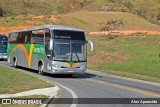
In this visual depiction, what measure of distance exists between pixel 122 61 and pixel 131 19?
2455 inches

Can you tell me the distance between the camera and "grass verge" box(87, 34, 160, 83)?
30252 millimetres

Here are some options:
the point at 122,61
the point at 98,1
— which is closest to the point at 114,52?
the point at 122,61

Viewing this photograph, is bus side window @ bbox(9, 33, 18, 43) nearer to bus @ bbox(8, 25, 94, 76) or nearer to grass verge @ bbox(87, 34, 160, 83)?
bus @ bbox(8, 25, 94, 76)

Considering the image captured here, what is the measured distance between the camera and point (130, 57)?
40438 millimetres

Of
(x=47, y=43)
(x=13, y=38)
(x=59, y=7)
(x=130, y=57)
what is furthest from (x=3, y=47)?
(x=59, y=7)

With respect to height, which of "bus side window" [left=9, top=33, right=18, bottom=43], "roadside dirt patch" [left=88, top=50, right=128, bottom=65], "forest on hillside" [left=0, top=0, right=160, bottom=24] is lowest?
"roadside dirt patch" [left=88, top=50, right=128, bottom=65]

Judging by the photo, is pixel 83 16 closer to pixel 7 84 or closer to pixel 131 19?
pixel 131 19

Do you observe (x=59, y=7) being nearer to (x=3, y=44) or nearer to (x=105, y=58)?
(x=3, y=44)

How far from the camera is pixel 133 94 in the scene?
1622cm

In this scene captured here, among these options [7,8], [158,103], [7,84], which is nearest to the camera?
[158,103]

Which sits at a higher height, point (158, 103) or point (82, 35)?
point (82, 35)

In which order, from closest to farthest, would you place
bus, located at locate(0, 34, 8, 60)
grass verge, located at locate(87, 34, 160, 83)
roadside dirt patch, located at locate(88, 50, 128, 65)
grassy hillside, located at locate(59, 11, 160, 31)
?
1. grass verge, located at locate(87, 34, 160, 83)
2. roadside dirt patch, located at locate(88, 50, 128, 65)
3. bus, located at locate(0, 34, 8, 60)
4. grassy hillside, located at locate(59, 11, 160, 31)

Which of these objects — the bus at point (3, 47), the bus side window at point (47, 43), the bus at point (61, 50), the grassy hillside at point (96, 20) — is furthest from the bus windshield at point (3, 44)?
the grassy hillside at point (96, 20)

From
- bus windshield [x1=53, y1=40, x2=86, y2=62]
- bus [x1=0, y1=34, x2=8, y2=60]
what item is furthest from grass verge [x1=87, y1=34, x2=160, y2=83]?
bus [x1=0, y1=34, x2=8, y2=60]
